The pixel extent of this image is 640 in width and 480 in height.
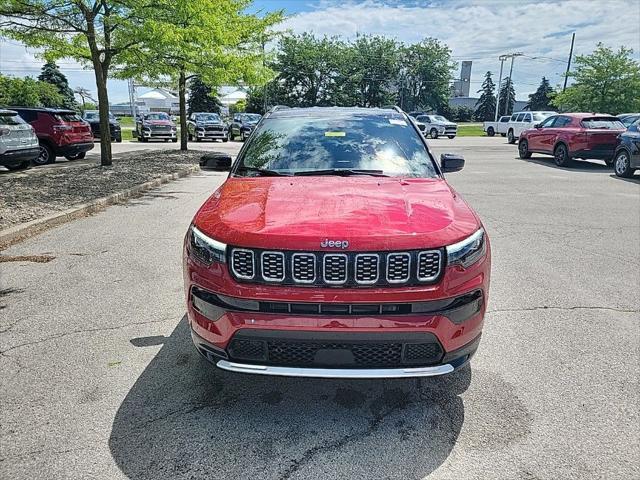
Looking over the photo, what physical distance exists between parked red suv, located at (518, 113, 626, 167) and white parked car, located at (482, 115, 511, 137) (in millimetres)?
21121

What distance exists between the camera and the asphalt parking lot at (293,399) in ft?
8.21

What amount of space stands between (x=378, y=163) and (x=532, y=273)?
2.72 m

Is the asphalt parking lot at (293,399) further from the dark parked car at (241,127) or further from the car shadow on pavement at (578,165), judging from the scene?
the dark parked car at (241,127)

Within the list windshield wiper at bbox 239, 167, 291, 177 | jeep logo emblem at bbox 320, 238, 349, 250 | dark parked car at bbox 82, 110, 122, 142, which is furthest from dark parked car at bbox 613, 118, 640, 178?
dark parked car at bbox 82, 110, 122, 142

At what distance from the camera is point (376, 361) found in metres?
2.54

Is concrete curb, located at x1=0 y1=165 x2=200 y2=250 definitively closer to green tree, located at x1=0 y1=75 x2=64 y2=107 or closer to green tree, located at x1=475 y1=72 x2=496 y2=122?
green tree, located at x1=0 y1=75 x2=64 y2=107

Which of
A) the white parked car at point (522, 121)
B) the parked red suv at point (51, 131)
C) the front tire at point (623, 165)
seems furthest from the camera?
the white parked car at point (522, 121)

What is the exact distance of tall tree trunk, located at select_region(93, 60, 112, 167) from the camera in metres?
12.4

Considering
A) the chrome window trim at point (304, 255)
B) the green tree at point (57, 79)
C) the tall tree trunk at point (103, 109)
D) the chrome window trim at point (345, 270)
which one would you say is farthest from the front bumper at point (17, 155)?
the green tree at point (57, 79)

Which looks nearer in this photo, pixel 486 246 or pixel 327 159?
pixel 486 246

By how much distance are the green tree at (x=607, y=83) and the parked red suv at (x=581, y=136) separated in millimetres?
21659

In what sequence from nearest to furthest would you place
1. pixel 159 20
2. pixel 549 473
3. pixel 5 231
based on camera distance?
1. pixel 549 473
2. pixel 5 231
3. pixel 159 20

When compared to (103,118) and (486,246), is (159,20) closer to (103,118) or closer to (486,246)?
(103,118)

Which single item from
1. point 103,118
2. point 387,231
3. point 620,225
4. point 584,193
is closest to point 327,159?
point 387,231
